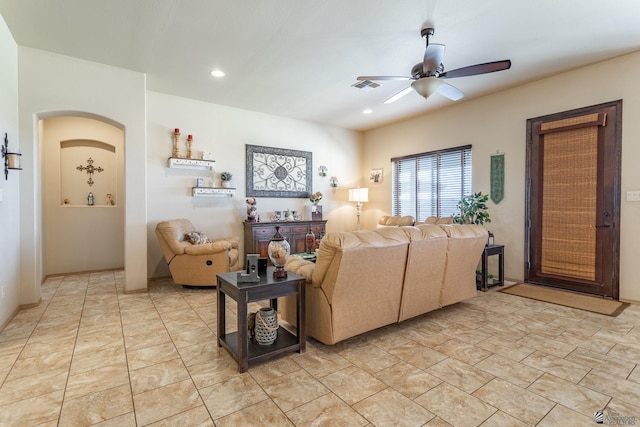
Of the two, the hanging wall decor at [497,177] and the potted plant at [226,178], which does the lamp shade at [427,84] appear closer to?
the hanging wall decor at [497,177]

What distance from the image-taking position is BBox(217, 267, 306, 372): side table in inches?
85.2

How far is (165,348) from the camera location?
2.56 metres

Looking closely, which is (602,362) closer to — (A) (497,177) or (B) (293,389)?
(B) (293,389)

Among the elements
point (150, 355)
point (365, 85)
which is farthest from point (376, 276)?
point (365, 85)

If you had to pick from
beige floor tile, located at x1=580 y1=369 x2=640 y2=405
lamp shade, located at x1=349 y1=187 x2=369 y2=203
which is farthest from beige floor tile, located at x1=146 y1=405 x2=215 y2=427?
lamp shade, located at x1=349 y1=187 x2=369 y2=203

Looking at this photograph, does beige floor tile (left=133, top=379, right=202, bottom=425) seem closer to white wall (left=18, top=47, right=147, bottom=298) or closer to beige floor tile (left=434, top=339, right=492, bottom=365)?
beige floor tile (left=434, top=339, right=492, bottom=365)

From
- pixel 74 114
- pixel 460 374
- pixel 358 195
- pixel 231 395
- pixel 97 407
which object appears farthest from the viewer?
pixel 358 195

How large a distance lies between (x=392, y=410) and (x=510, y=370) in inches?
41.1

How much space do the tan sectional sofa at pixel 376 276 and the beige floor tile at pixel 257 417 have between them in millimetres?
756

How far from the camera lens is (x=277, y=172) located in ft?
20.5

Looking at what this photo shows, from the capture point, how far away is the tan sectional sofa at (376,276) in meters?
2.34

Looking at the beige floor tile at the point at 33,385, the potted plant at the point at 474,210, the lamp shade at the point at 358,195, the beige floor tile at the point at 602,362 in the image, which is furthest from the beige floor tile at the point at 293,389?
the lamp shade at the point at 358,195

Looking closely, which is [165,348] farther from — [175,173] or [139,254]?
[175,173]

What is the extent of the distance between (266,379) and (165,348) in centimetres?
104
